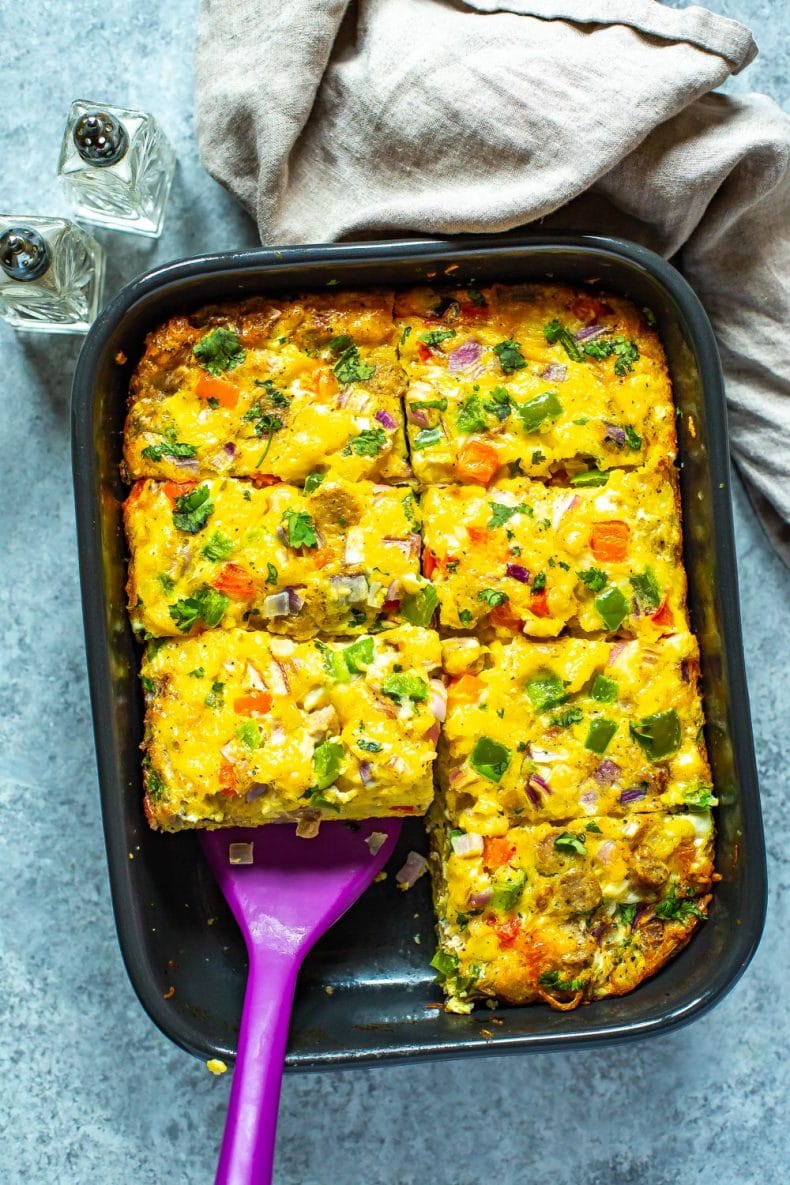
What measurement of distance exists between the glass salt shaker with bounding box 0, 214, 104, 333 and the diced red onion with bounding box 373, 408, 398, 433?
1069mm

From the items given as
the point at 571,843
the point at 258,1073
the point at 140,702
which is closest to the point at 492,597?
the point at 571,843

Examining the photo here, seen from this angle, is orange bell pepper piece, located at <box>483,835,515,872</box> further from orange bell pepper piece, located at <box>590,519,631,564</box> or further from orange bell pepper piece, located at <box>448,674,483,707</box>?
orange bell pepper piece, located at <box>590,519,631,564</box>

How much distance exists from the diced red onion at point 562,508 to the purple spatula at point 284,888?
0.99 meters

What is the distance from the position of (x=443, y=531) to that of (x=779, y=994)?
193 centimetres

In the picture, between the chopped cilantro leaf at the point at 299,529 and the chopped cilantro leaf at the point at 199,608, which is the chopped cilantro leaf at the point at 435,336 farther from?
the chopped cilantro leaf at the point at 199,608

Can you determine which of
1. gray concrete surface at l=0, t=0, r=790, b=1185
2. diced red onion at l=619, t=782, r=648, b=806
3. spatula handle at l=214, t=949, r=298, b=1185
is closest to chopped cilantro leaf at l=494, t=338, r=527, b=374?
gray concrete surface at l=0, t=0, r=790, b=1185

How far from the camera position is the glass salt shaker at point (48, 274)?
3.21 meters

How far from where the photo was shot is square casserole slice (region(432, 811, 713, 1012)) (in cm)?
302

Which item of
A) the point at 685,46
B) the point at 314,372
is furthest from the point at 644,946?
the point at 685,46

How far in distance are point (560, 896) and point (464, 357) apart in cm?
151

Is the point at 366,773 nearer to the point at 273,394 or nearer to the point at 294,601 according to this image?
the point at 294,601

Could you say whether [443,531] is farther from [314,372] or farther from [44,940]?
[44,940]

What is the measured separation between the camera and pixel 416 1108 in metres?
3.57

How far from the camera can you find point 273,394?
305 centimetres
